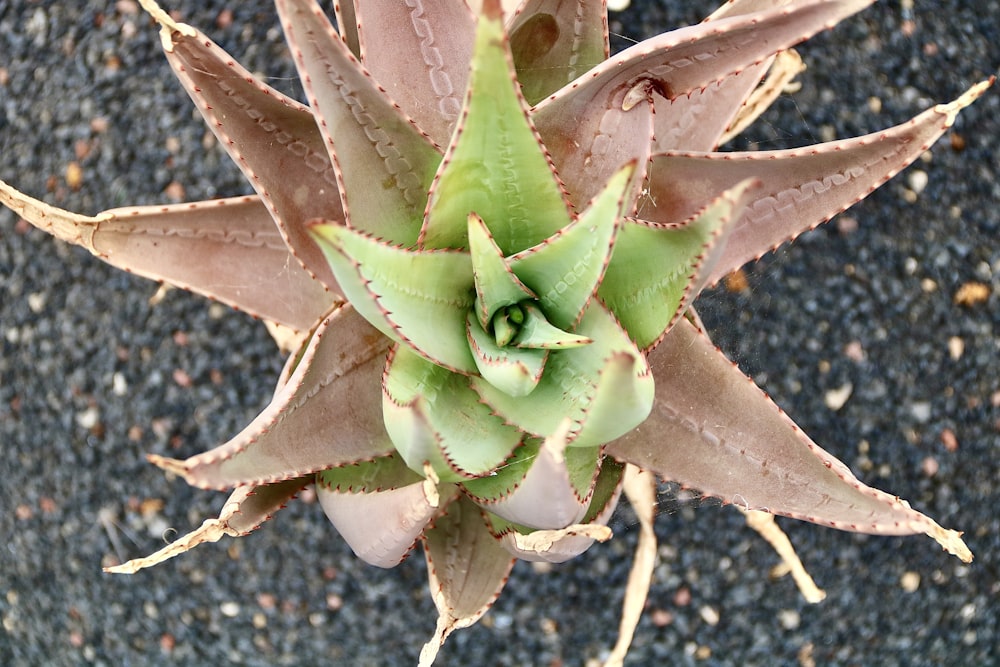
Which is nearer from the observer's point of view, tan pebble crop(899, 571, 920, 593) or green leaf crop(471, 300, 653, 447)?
green leaf crop(471, 300, 653, 447)

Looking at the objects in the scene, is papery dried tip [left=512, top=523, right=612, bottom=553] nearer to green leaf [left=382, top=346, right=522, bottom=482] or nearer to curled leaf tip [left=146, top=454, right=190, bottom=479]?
green leaf [left=382, top=346, right=522, bottom=482]

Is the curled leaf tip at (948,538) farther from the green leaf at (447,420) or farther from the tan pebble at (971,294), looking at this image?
the tan pebble at (971,294)

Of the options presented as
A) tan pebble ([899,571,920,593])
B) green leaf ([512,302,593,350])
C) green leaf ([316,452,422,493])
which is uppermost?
green leaf ([512,302,593,350])

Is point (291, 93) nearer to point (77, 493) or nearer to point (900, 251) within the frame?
point (77, 493)

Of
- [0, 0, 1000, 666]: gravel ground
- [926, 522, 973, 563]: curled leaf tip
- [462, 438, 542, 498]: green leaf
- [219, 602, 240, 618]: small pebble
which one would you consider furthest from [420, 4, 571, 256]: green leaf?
[219, 602, 240, 618]: small pebble

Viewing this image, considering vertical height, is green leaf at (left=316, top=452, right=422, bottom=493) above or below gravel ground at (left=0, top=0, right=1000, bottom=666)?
above

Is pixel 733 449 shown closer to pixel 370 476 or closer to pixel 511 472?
pixel 511 472

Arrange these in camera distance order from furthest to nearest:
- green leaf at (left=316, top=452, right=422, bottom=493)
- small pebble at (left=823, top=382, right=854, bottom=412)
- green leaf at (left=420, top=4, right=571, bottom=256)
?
small pebble at (left=823, top=382, right=854, bottom=412), green leaf at (left=316, top=452, right=422, bottom=493), green leaf at (left=420, top=4, right=571, bottom=256)

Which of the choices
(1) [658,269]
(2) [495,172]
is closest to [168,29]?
(2) [495,172]
